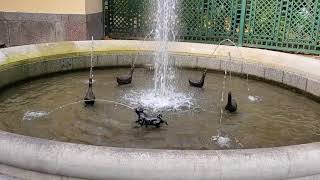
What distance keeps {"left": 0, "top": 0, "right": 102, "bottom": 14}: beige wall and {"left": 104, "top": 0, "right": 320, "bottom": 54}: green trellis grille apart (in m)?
0.93

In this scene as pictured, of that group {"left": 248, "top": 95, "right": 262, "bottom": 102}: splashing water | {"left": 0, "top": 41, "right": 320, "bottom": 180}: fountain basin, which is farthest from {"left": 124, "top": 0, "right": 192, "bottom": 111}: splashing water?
{"left": 0, "top": 41, "right": 320, "bottom": 180}: fountain basin

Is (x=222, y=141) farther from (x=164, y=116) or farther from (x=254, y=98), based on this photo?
(x=254, y=98)

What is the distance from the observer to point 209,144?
410 centimetres

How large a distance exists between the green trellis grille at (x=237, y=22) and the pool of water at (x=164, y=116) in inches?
119

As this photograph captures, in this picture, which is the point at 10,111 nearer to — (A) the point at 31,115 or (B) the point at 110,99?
(A) the point at 31,115

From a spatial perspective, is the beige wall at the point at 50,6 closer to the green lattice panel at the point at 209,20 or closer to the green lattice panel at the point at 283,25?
the green lattice panel at the point at 209,20

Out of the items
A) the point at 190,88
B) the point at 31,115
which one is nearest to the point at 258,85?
the point at 190,88

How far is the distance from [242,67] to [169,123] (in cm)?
265

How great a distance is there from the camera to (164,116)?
4758 millimetres

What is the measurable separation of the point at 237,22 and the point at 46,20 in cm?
413

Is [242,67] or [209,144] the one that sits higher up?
[242,67]

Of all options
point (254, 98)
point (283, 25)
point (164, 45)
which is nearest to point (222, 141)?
point (254, 98)

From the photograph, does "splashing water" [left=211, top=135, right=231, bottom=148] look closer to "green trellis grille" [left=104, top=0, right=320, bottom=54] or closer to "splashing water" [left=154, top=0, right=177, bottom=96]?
"splashing water" [left=154, top=0, right=177, bottom=96]

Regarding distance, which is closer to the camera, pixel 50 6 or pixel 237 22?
pixel 50 6
